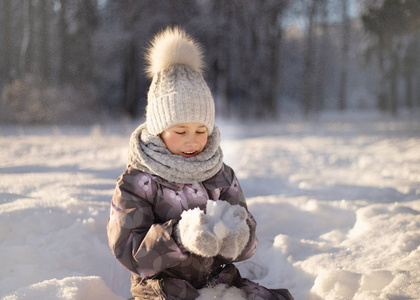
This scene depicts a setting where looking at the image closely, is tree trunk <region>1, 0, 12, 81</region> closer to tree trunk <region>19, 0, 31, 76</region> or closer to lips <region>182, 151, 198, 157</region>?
tree trunk <region>19, 0, 31, 76</region>

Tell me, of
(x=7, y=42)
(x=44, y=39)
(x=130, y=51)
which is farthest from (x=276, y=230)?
(x=130, y=51)

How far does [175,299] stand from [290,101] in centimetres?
2679

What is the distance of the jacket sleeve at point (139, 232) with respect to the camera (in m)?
1.38

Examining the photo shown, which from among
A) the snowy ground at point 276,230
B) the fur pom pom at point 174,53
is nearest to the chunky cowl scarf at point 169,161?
the fur pom pom at point 174,53

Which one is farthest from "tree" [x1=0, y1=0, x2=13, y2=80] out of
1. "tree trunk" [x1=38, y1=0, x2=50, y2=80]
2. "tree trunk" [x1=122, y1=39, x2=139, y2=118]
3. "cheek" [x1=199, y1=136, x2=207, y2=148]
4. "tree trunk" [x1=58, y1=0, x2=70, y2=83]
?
"cheek" [x1=199, y1=136, x2=207, y2=148]

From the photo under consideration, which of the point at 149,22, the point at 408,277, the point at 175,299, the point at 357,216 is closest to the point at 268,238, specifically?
the point at 357,216

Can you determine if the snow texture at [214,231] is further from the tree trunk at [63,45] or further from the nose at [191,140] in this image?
the tree trunk at [63,45]

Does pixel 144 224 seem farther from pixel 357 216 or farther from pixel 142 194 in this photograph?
pixel 357 216

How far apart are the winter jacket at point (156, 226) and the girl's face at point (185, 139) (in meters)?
0.16

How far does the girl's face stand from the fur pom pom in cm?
32

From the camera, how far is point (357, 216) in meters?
2.64

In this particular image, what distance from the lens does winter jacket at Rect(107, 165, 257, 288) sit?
54.6 inches

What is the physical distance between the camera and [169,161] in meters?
1.54

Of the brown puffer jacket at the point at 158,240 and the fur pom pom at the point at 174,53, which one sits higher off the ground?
the fur pom pom at the point at 174,53
